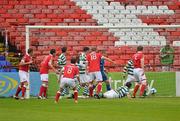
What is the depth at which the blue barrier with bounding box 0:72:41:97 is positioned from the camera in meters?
28.0

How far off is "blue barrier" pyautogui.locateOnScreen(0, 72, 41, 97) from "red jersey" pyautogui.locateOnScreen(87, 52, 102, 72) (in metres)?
2.84

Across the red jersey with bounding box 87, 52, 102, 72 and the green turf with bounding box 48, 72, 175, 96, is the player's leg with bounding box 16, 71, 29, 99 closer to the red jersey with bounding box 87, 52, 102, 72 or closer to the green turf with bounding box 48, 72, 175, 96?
the green turf with bounding box 48, 72, 175, 96

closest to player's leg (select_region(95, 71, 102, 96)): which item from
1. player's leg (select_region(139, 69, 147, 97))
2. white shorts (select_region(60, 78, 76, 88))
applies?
→ player's leg (select_region(139, 69, 147, 97))

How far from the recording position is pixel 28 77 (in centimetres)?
2716

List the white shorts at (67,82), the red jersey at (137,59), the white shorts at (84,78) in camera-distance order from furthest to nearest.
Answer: the white shorts at (84,78), the red jersey at (137,59), the white shorts at (67,82)

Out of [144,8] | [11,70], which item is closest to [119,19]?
[144,8]

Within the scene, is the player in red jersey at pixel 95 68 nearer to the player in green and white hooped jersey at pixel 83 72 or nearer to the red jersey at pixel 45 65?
the player in green and white hooped jersey at pixel 83 72

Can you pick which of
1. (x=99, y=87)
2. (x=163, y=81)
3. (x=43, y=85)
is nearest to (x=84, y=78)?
(x=99, y=87)

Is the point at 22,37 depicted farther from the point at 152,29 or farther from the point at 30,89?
the point at 152,29

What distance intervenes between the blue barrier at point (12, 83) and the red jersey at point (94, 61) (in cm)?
284

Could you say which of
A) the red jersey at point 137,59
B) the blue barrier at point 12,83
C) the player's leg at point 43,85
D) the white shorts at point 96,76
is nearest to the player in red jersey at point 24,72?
the player's leg at point 43,85

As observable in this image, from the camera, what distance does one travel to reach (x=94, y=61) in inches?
Answer: 1032

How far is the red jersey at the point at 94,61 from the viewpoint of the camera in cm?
2617

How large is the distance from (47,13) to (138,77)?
1050cm
